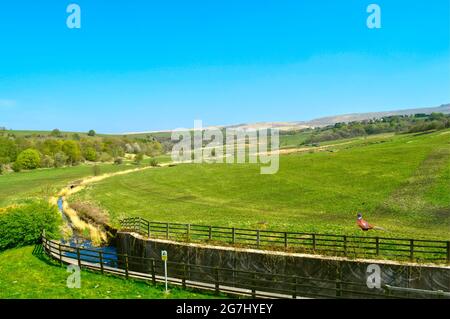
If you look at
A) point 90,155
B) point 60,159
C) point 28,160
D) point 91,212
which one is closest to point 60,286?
point 91,212

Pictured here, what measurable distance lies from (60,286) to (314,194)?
37.0 metres

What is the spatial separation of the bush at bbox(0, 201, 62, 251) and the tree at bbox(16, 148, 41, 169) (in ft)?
333

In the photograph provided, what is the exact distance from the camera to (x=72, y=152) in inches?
5591

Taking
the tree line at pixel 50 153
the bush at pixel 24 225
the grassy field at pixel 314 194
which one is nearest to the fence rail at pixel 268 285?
the bush at pixel 24 225

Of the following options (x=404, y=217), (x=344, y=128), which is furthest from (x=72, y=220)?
Result: (x=344, y=128)

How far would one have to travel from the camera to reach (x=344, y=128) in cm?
19638

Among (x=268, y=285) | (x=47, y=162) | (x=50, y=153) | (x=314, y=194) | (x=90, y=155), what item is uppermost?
(x=50, y=153)

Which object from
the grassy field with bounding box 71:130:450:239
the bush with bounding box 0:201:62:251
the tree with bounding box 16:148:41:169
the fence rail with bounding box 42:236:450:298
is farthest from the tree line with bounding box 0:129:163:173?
the fence rail with bounding box 42:236:450:298

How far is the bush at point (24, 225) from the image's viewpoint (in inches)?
1232

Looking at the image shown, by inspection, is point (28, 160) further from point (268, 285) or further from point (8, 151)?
point (268, 285)

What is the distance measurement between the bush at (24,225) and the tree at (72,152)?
374 ft

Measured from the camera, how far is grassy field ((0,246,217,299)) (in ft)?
60.4

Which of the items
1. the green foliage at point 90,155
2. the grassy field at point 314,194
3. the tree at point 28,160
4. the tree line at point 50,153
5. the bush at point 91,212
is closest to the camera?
the grassy field at point 314,194

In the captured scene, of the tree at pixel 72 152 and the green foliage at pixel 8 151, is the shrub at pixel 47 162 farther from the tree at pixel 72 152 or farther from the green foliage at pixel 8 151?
the green foliage at pixel 8 151
